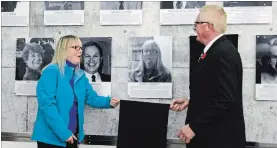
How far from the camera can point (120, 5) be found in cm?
356

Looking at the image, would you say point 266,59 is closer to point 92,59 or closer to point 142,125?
point 142,125

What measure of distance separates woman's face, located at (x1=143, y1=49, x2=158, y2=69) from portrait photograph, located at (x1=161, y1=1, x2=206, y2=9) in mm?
401

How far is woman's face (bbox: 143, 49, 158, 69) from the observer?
351cm

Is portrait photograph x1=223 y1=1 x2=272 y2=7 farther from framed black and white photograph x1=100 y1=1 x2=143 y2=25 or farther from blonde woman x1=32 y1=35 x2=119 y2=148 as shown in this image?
blonde woman x1=32 y1=35 x2=119 y2=148

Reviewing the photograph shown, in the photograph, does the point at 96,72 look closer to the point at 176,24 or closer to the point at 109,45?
the point at 109,45

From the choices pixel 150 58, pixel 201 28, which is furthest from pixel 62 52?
pixel 201 28

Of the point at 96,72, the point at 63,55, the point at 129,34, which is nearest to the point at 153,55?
the point at 129,34

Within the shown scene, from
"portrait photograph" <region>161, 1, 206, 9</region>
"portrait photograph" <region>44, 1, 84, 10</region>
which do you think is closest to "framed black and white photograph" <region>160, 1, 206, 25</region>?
"portrait photograph" <region>161, 1, 206, 9</region>

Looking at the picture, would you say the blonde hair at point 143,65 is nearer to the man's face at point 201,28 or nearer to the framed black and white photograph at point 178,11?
the framed black and white photograph at point 178,11

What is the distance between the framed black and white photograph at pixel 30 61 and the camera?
3713 mm

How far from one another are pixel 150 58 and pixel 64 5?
94 cm

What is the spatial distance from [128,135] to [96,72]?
65 centimetres

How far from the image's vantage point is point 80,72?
3.36 m

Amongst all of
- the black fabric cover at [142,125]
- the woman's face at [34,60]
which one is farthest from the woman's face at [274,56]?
the woman's face at [34,60]
